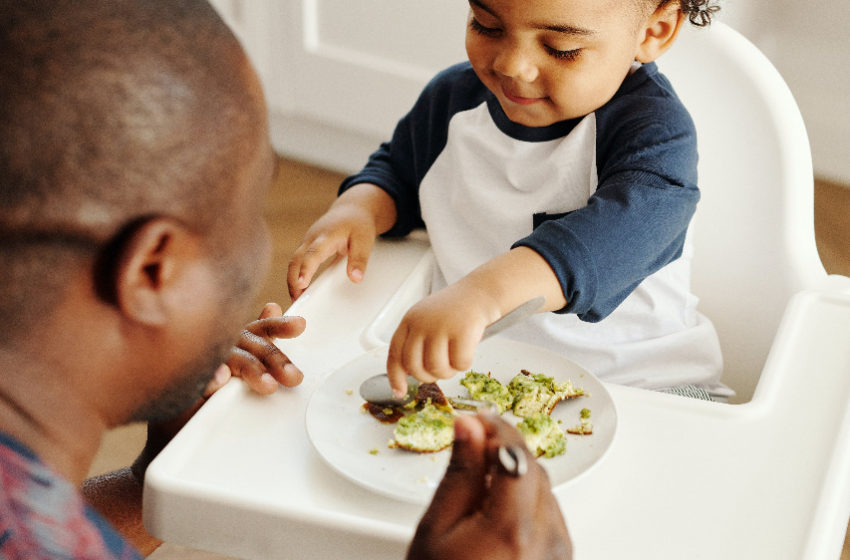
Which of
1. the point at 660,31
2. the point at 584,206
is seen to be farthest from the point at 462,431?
the point at 660,31

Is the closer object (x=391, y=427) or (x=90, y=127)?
(x=90, y=127)

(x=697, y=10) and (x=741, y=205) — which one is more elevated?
(x=697, y=10)

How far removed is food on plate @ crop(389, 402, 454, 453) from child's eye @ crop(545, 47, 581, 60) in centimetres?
38

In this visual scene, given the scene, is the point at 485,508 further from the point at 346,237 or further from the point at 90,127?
the point at 346,237

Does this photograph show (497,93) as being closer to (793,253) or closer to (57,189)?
(793,253)

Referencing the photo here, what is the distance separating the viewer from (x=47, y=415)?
1.71ft

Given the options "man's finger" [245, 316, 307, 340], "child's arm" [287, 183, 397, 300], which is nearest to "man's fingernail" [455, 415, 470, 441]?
"man's finger" [245, 316, 307, 340]

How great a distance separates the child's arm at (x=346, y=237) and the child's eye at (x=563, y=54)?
273 millimetres

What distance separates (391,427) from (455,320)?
10cm

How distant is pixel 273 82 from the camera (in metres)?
2.36

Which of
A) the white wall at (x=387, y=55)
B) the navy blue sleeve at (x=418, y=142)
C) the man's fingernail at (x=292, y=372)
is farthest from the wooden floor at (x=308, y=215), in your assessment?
the man's fingernail at (x=292, y=372)

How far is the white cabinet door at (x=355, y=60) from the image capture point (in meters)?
2.10

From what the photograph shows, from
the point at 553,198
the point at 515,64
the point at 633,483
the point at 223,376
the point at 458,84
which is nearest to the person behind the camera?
the point at 633,483

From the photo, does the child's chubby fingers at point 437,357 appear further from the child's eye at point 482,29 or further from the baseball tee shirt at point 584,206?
the child's eye at point 482,29
